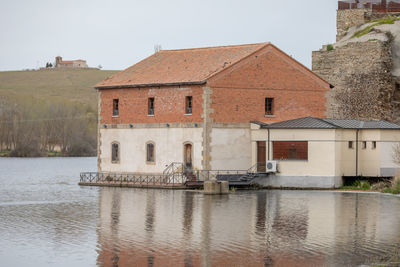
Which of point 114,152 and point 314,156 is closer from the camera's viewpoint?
point 314,156

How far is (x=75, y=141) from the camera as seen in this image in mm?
126188

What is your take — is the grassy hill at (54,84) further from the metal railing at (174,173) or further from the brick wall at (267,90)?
the metal railing at (174,173)

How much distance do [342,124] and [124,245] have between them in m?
26.4

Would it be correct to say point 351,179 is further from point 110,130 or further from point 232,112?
point 110,130

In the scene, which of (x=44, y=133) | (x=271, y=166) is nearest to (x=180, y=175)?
(x=271, y=166)

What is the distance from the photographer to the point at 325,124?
4797cm

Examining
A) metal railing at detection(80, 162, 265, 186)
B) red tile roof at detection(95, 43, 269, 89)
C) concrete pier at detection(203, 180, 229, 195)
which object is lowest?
concrete pier at detection(203, 180, 229, 195)

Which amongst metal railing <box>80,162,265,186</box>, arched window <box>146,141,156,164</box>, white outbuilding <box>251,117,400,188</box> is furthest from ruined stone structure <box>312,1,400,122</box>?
arched window <box>146,141,156,164</box>

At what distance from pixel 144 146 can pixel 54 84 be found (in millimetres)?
132712

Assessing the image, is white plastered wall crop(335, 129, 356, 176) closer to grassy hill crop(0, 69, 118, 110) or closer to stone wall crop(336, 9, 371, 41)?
stone wall crop(336, 9, 371, 41)

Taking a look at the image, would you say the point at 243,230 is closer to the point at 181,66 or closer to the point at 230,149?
the point at 230,149

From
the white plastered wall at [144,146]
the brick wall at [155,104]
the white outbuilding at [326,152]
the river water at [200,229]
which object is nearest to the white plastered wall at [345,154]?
the white outbuilding at [326,152]

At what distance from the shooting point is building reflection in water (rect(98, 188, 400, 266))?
928 inches

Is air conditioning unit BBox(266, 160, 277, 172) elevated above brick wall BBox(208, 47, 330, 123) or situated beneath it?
situated beneath
